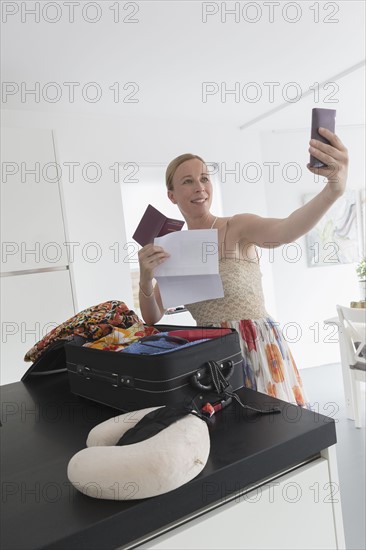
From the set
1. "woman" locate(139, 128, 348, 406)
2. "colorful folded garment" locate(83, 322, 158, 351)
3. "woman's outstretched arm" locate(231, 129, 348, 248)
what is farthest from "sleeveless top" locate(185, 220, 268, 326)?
"colorful folded garment" locate(83, 322, 158, 351)

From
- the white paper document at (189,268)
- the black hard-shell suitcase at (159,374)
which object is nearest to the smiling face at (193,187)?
the white paper document at (189,268)

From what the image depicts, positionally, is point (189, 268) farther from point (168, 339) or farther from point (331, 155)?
point (331, 155)

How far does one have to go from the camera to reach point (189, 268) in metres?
1.25

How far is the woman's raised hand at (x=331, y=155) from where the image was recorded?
3.52ft

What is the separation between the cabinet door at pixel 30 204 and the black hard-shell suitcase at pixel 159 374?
2113mm

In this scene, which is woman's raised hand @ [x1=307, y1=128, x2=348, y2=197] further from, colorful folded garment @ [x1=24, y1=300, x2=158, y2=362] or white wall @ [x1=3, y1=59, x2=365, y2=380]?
white wall @ [x1=3, y1=59, x2=365, y2=380]

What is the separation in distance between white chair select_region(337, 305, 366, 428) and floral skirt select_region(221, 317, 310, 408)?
200 cm

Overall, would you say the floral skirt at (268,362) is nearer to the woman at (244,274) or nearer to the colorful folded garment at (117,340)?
the woman at (244,274)

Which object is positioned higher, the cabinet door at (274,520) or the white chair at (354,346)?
the cabinet door at (274,520)

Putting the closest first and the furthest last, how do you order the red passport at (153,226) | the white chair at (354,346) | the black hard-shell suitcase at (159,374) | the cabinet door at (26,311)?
the black hard-shell suitcase at (159,374), the red passport at (153,226), the cabinet door at (26,311), the white chair at (354,346)

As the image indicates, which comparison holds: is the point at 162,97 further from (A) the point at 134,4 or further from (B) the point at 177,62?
(A) the point at 134,4

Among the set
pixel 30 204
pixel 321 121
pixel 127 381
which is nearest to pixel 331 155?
pixel 321 121

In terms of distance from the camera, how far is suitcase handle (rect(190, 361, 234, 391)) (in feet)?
2.63

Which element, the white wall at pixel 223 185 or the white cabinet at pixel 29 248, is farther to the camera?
the white wall at pixel 223 185
